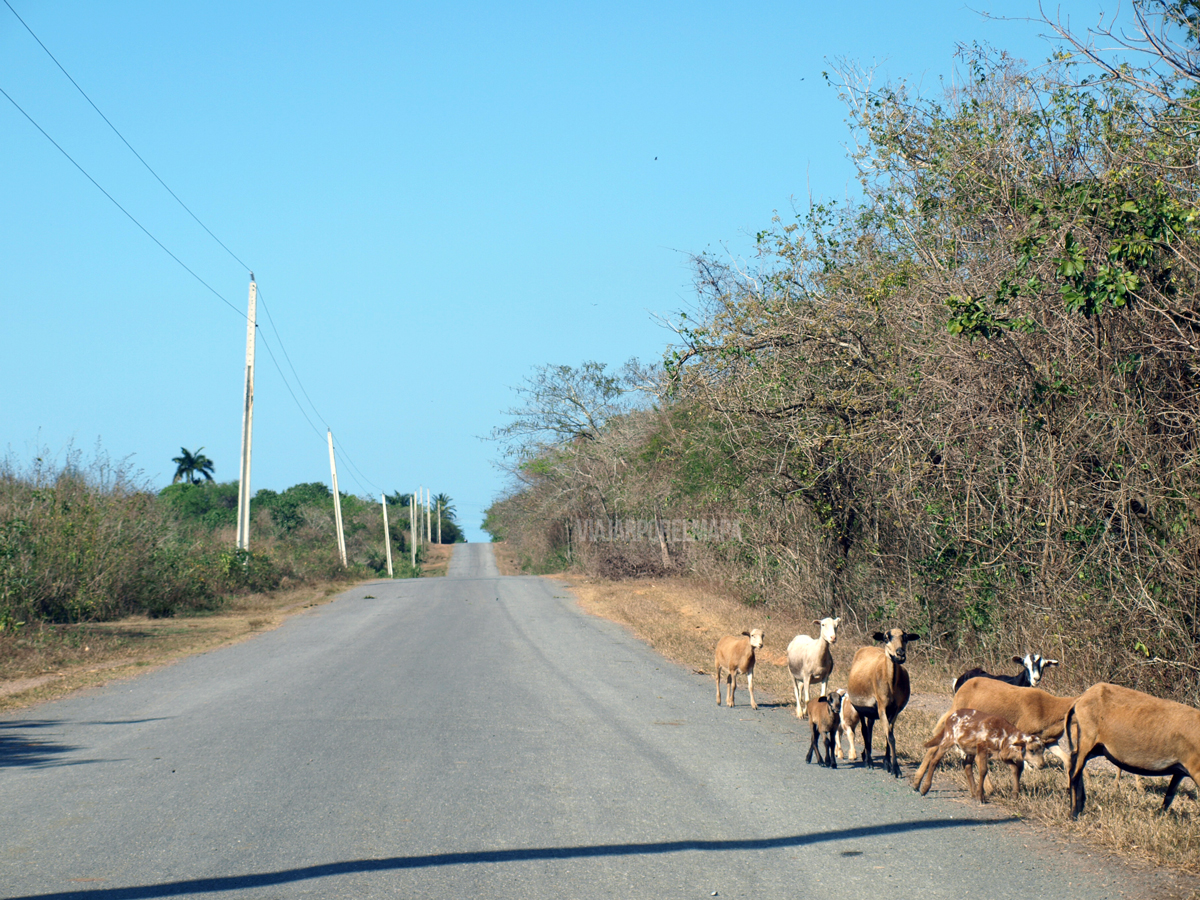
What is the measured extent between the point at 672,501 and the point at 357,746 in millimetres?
21043

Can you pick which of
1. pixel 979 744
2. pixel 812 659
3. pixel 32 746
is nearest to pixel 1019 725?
pixel 979 744

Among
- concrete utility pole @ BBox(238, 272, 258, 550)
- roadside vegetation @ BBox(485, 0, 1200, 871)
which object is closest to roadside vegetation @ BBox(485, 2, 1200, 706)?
roadside vegetation @ BBox(485, 0, 1200, 871)

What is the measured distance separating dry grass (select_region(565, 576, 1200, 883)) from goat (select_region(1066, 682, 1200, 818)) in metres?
0.21

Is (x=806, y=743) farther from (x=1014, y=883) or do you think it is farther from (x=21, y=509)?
(x=21, y=509)

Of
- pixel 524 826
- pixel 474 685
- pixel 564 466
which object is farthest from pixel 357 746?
pixel 564 466

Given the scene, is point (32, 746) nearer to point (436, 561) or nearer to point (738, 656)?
point (738, 656)

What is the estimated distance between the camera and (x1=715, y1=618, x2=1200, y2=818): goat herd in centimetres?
540

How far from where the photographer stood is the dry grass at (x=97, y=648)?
1254 centimetres

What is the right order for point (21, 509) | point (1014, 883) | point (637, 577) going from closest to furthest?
point (1014, 883)
point (21, 509)
point (637, 577)

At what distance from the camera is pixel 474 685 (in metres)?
11.8

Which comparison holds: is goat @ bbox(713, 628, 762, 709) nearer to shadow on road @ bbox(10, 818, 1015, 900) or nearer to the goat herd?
the goat herd

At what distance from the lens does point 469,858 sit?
5156 mm

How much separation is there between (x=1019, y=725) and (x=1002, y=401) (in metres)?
4.23

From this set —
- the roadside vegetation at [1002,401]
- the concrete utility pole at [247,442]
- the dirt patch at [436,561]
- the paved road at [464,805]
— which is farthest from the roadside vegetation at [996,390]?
the dirt patch at [436,561]
